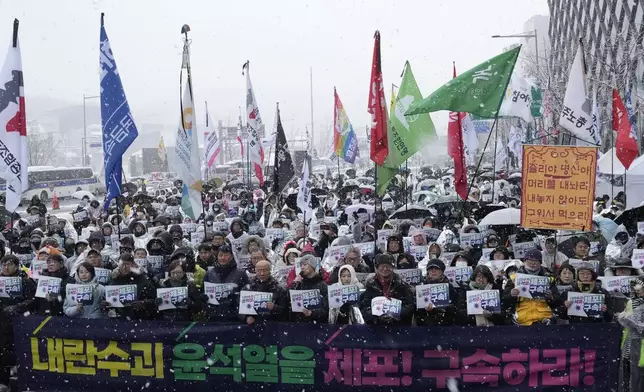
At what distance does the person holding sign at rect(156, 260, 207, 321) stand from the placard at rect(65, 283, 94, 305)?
0.73 m

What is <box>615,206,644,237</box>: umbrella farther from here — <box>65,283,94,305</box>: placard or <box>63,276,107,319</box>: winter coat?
<box>65,283,94,305</box>: placard

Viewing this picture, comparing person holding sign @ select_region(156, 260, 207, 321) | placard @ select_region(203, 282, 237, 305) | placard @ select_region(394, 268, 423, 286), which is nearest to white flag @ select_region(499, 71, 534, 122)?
placard @ select_region(394, 268, 423, 286)

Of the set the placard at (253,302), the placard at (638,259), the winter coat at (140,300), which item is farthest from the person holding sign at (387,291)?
→ the placard at (638,259)

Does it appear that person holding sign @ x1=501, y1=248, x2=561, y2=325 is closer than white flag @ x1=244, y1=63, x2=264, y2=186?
Yes

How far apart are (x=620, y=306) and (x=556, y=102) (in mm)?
32745

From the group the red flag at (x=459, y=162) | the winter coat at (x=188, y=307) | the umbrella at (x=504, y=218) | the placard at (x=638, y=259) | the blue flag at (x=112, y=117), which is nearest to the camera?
the winter coat at (x=188, y=307)

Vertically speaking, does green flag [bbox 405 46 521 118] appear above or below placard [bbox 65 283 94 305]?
above

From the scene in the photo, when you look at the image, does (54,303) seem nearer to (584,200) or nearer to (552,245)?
(584,200)

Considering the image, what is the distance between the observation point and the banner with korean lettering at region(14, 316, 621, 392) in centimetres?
629

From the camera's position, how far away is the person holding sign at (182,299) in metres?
7.10

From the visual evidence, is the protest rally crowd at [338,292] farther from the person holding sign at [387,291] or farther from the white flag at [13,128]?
the white flag at [13,128]

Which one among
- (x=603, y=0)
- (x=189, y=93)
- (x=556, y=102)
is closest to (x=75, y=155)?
(x=603, y=0)

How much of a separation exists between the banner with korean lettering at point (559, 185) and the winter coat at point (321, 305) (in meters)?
2.41

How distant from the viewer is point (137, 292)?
7.26m
